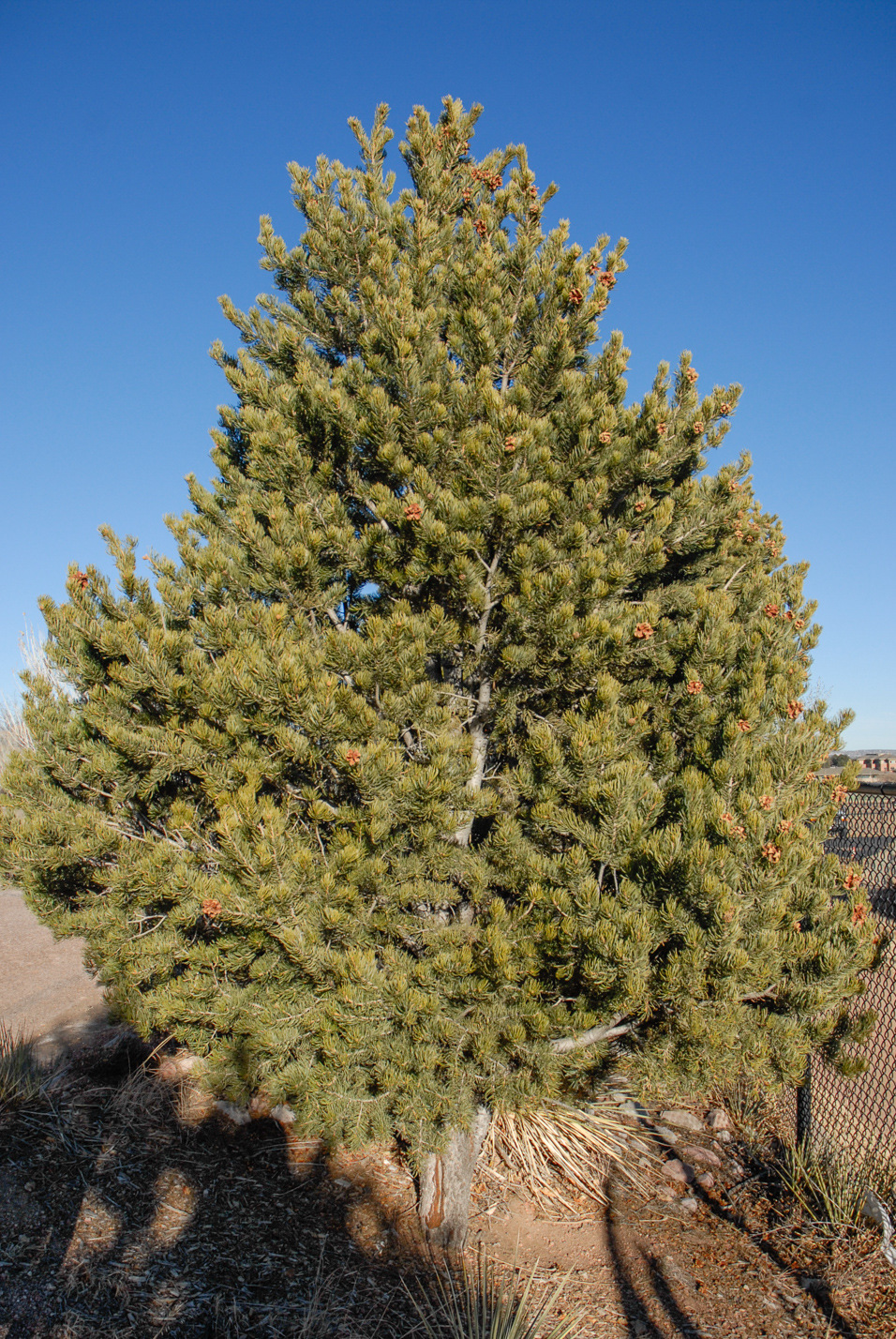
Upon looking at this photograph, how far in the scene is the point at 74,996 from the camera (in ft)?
21.8

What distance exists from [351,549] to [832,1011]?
2898mm

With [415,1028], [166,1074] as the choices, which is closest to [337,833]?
[415,1028]

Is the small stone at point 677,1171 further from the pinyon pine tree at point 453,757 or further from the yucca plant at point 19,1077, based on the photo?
the yucca plant at point 19,1077

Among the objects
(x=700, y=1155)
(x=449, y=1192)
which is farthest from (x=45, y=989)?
(x=700, y=1155)

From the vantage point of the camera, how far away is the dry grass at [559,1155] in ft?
13.0

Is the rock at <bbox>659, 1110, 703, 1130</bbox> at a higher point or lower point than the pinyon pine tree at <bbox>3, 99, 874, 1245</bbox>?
lower

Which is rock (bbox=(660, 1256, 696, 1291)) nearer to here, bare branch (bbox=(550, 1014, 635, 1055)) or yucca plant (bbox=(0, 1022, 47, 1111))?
bare branch (bbox=(550, 1014, 635, 1055))

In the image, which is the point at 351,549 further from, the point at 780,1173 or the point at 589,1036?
the point at 780,1173

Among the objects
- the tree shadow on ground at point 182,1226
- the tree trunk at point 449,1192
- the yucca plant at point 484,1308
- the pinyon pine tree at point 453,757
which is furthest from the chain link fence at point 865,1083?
the tree shadow on ground at point 182,1226

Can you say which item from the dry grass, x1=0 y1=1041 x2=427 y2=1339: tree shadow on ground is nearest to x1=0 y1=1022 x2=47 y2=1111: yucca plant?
x1=0 y1=1041 x2=427 y2=1339: tree shadow on ground

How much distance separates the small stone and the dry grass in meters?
0.19

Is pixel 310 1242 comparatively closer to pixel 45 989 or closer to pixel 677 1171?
pixel 677 1171

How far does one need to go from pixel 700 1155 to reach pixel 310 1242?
2.48m

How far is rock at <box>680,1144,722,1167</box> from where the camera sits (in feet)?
14.3
